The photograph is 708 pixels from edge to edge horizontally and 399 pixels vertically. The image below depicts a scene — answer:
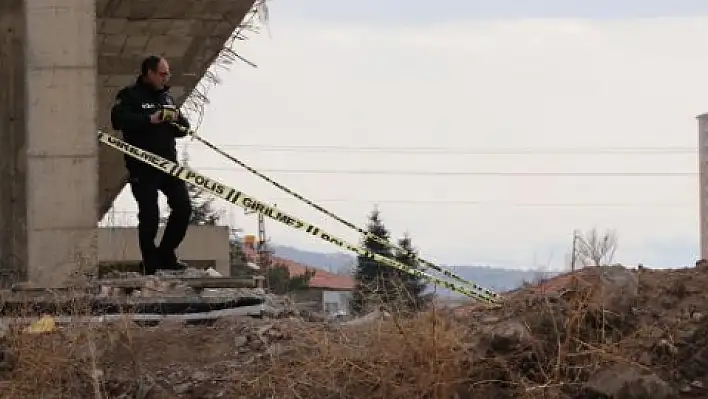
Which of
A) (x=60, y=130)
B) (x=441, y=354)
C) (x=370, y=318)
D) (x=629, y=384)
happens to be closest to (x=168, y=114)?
(x=60, y=130)

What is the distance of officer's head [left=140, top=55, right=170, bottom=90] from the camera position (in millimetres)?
7945

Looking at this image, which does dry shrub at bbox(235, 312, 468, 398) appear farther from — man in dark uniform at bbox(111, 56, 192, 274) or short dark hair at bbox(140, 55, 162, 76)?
short dark hair at bbox(140, 55, 162, 76)

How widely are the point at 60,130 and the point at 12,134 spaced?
8.87 feet

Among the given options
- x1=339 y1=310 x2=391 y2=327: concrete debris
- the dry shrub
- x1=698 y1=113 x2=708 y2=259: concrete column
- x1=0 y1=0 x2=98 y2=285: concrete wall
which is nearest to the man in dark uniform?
x1=0 y1=0 x2=98 y2=285: concrete wall

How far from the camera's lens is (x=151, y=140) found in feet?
26.4

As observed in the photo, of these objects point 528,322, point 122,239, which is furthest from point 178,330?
point 122,239

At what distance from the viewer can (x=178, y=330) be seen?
6.06 meters

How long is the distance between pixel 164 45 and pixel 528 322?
1032 centimetres

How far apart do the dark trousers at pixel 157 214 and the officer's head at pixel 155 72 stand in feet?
1.92

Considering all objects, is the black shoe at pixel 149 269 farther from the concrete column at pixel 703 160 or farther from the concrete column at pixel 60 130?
the concrete column at pixel 703 160

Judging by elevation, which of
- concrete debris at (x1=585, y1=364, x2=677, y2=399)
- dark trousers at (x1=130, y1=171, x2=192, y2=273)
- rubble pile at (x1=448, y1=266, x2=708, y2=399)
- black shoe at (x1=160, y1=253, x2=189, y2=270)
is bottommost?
concrete debris at (x1=585, y1=364, x2=677, y2=399)

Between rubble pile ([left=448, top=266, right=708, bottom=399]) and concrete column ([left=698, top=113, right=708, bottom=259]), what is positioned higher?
concrete column ([left=698, top=113, right=708, bottom=259])

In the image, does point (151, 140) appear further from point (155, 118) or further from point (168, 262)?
point (168, 262)

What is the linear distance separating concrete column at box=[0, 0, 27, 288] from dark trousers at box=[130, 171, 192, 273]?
8.56 ft
